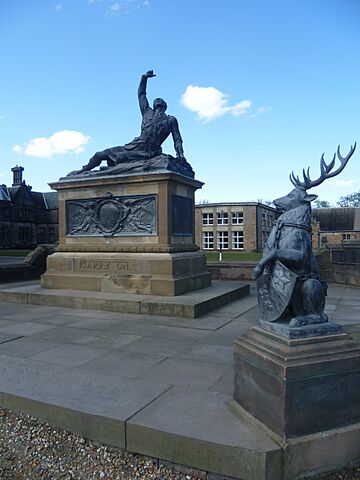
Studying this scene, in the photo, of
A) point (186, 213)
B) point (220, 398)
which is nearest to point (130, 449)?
point (220, 398)

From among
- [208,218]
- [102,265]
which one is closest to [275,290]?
[102,265]

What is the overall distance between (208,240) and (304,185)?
5634cm

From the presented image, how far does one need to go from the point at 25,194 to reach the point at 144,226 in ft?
215

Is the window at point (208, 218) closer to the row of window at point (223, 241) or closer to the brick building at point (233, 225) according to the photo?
the brick building at point (233, 225)

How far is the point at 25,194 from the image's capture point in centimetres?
6838

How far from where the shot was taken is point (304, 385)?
2680 millimetres

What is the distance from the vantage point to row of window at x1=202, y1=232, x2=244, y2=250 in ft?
188

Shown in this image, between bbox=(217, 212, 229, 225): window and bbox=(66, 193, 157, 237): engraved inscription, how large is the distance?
48698mm

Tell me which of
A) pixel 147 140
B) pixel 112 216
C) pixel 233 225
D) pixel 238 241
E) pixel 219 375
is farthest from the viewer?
Answer: pixel 233 225

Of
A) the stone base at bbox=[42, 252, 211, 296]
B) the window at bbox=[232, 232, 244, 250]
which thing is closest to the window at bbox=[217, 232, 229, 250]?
the window at bbox=[232, 232, 244, 250]

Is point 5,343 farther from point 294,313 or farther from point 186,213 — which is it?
point 186,213

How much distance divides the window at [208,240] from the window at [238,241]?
3.48 meters

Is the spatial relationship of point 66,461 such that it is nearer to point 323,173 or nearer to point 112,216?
point 323,173

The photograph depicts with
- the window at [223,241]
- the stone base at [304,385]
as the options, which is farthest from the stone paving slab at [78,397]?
the window at [223,241]
